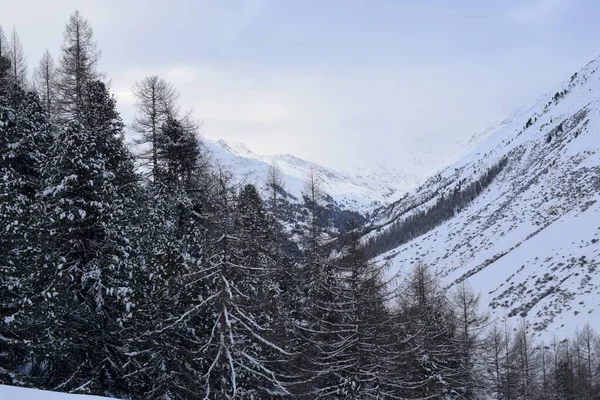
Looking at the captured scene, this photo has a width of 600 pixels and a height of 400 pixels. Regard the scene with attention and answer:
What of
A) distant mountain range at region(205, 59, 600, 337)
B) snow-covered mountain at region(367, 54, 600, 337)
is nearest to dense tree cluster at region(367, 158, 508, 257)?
distant mountain range at region(205, 59, 600, 337)

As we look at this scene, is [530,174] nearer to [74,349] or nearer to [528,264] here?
[528,264]

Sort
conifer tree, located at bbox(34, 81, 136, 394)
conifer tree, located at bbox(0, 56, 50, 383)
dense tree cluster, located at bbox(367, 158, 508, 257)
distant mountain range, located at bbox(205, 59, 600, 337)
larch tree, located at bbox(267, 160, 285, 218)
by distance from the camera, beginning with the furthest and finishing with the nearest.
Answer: dense tree cluster, located at bbox(367, 158, 508, 257)
distant mountain range, located at bbox(205, 59, 600, 337)
larch tree, located at bbox(267, 160, 285, 218)
conifer tree, located at bbox(34, 81, 136, 394)
conifer tree, located at bbox(0, 56, 50, 383)

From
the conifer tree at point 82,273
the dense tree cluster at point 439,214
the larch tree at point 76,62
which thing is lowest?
the conifer tree at point 82,273

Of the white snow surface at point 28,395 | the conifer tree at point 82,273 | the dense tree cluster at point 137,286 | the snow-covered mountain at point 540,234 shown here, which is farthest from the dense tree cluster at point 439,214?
the white snow surface at point 28,395

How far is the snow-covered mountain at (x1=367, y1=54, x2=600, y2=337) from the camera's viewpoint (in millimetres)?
66938

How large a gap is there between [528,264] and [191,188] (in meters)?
78.4

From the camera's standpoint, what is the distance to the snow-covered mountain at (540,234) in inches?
2635

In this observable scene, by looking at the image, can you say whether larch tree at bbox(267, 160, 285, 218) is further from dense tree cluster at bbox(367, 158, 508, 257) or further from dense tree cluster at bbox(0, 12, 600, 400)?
dense tree cluster at bbox(367, 158, 508, 257)

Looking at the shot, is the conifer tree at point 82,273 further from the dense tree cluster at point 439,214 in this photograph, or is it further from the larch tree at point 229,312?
the dense tree cluster at point 439,214

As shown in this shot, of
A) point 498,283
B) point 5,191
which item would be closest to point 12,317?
point 5,191

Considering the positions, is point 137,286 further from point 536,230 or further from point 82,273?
point 536,230

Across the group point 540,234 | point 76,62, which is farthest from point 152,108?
point 540,234

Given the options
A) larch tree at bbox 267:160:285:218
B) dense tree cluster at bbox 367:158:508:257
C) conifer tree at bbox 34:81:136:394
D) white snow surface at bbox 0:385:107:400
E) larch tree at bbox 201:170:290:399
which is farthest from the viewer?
dense tree cluster at bbox 367:158:508:257

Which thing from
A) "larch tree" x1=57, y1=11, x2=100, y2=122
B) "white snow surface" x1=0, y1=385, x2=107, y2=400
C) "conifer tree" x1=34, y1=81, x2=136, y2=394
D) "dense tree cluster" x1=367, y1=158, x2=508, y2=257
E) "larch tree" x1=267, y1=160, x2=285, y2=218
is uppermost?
"dense tree cluster" x1=367, y1=158, x2=508, y2=257
